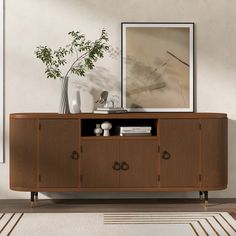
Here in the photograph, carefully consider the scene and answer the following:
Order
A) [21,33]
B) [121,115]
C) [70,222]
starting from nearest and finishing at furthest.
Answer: [70,222] < [121,115] < [21,33]

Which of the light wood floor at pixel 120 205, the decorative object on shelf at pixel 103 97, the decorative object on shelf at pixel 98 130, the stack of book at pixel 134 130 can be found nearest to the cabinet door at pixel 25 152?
the light wood floor at pixel 120 205

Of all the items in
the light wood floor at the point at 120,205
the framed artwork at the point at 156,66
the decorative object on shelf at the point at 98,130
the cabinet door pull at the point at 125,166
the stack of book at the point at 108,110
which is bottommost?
the light wood floor at the point at 120,205

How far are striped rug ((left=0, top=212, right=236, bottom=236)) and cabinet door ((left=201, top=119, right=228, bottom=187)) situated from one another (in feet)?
1.13

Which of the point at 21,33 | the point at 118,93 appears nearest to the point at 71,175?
the point at 118,93

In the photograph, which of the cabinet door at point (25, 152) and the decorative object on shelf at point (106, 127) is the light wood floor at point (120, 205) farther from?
the decorative object on shelf at point (106, 127)

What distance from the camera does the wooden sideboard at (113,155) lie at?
4.89 metres

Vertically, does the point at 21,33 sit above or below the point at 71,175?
above

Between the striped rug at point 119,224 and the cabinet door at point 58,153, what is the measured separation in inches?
13.3

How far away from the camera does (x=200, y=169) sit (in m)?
4.92

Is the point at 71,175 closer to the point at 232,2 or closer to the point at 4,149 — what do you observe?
the point at 4,149

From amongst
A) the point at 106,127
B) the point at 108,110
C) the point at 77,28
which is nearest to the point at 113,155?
the point at 106,127

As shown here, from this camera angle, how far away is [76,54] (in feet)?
17.4

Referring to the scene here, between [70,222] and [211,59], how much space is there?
79.0 inches

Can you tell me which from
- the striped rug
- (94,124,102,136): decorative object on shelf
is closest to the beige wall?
(94,124,102,136): decorative object on shelf
